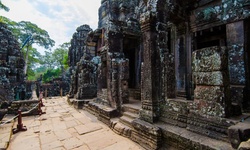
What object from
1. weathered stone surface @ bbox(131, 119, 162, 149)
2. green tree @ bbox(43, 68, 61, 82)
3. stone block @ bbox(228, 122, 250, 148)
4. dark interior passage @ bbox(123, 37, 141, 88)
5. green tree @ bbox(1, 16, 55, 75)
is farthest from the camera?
green tree @ bbox(43, 68, 61, 82)

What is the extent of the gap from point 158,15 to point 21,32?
96.6 ft

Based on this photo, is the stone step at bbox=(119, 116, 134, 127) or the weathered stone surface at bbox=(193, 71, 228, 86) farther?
the stone step at bbox=(119, 116, 134, 127)

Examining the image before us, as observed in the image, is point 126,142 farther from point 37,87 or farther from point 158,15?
point 37,87

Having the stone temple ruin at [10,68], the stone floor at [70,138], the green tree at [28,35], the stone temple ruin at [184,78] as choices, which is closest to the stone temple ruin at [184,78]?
the stone temple ruin at [184,78]

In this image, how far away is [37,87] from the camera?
56.6ft

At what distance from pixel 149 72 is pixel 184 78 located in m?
2.58

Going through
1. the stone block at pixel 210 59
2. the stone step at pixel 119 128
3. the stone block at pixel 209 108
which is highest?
the stone block at pixel 210 59

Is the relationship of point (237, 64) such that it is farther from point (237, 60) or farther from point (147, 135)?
point (147, 135)

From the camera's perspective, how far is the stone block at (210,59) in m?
2.13

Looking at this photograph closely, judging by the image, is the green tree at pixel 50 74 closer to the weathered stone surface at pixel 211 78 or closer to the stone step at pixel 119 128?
the stone step at pixel 119 128

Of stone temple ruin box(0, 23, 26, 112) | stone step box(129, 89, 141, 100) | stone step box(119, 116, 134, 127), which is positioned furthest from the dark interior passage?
stone temple ruin box(0, 23, 26, 112)

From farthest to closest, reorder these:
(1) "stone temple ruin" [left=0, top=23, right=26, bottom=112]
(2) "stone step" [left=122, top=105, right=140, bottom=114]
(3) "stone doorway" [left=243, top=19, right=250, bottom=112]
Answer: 1. (1) "stone temple ruin" [left=0, top=23, right=26, bottom=112]
2. (2) "stone step" [left=122, top=105, right=140, bottom=114]
3. (3) "stone doorway" [left=243, top=19, right=250, bottom=112]

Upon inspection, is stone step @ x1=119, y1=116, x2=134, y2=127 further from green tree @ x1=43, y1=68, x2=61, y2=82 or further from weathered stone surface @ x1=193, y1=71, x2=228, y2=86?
green tree @ x1=43, y1=68, x2=61, y2=82

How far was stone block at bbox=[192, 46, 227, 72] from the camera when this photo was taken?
213cm
